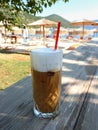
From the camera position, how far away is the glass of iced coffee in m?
0.93

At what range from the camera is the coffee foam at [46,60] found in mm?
925

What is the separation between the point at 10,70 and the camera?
275 inches

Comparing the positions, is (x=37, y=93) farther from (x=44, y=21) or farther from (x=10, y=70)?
(x=44, y=21)

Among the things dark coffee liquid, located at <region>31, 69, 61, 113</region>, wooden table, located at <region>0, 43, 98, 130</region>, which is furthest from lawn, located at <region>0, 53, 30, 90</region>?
dark coffee liquid, located at <region>31, 69, 61, 113</region>

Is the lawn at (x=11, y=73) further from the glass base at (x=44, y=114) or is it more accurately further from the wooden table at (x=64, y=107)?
the glass base at (x=44, y=114)

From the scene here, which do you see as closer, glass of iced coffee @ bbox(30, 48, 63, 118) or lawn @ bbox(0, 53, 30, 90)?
glass of iced coffee @ bbox(30, 48, 63, 118)

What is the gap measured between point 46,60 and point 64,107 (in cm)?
23

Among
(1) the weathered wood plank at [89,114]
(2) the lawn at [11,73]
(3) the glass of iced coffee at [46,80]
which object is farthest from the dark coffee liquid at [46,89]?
(2) the lawn at [11,73]

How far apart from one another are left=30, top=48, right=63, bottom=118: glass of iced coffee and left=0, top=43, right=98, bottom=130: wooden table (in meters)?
0.04

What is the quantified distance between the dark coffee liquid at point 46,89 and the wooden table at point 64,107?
1.9 inches

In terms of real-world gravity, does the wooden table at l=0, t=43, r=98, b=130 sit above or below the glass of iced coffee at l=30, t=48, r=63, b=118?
below

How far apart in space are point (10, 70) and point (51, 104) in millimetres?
6125

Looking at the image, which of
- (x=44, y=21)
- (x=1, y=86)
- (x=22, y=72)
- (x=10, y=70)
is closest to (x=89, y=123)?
(x=1, y=86)

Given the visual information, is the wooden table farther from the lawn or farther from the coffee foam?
the lawn
